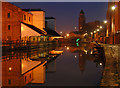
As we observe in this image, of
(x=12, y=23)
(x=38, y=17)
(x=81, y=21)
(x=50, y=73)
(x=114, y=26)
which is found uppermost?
(x=81, y=21)

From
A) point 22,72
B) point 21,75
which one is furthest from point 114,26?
point 21,75

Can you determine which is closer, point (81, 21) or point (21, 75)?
point (21, 75)

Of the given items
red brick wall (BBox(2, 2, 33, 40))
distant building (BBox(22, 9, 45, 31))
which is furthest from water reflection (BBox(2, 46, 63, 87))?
distant building (BBox(22, 9, 45, 31))

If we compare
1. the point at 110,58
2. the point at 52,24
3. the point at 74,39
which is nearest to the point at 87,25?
the point at 74,39

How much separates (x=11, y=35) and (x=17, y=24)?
9.08 ft

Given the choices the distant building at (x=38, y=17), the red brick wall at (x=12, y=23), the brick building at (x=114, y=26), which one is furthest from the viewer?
the distant building at (x=38, y=17)

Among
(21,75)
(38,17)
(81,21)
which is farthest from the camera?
(81,21)

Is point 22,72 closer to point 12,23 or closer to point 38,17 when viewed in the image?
point 12,23

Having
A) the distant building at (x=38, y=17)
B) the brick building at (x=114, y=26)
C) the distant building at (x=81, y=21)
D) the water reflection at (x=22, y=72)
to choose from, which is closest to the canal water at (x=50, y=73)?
the water reflection at (x=22, y=72)

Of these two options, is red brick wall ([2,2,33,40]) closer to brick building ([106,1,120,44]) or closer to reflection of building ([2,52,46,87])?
brick building ([106,1,120,44])

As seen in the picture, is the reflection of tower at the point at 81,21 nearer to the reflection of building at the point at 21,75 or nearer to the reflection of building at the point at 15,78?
the reflection of building at the point at 21,75

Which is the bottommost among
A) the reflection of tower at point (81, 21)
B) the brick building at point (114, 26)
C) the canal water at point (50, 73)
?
the canal water at point (50, 73)

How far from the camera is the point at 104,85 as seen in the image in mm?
5371

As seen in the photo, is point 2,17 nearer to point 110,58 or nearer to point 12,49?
point 12,49
